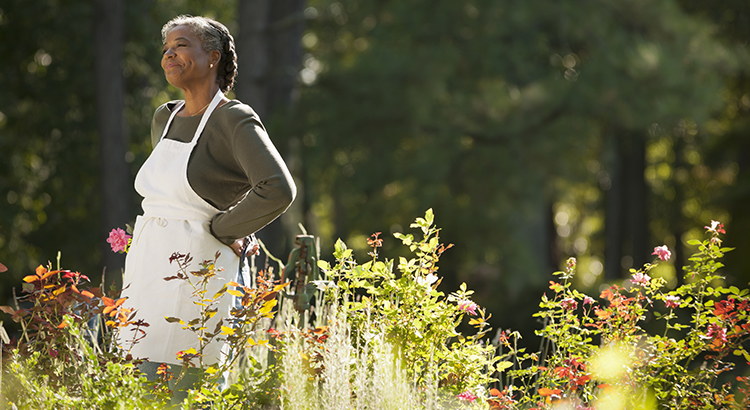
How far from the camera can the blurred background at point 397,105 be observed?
991 centimetres

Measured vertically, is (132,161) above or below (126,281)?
above

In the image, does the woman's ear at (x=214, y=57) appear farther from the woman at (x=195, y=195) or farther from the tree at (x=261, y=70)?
the tree at (x=261, y=70)

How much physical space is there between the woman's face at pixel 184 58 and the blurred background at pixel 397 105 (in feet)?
24.1

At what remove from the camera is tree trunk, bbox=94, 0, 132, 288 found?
9609mm

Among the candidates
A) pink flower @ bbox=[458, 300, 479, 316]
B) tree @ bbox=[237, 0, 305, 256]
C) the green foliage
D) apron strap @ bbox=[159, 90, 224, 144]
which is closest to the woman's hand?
the green foliage

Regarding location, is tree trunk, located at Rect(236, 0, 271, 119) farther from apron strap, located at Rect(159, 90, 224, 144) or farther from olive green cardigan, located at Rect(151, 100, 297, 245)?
olive green cardigan, located at Rect(151, 100, 297, 245)

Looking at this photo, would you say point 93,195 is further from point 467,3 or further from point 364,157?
point 467,3

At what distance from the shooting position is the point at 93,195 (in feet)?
35.1

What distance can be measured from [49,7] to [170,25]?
885 centimetres

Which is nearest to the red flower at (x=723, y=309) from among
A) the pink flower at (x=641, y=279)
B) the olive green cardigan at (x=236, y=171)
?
the pink flower at (x=641, y=279)

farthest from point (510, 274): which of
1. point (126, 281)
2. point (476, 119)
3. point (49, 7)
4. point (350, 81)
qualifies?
point (126, 281)

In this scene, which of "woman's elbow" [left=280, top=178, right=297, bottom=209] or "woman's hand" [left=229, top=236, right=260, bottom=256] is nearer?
"woman's elbow" [left=280, top=178, right=297, bottom=209]

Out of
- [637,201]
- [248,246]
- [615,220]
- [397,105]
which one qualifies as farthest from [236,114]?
[615,220]

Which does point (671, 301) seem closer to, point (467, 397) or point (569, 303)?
point (569, 303)
